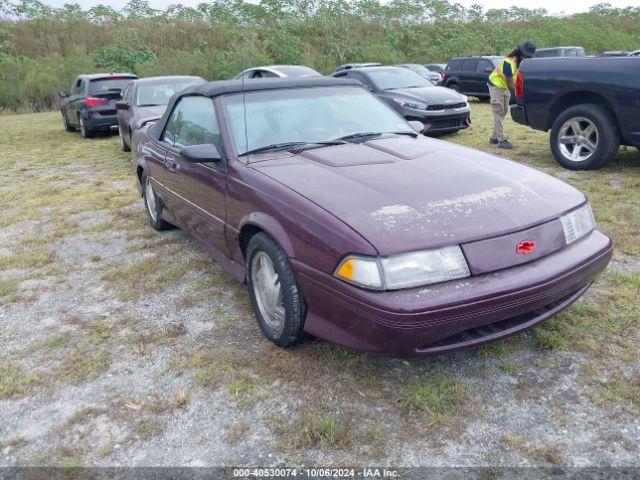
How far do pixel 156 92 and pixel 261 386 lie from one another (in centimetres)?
771

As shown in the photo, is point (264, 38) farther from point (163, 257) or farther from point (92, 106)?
point (163, 257)

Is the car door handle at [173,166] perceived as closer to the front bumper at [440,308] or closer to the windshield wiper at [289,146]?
the windshield wiper at [289,146]

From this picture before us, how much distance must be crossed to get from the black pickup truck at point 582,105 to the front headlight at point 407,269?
4880 millimetres

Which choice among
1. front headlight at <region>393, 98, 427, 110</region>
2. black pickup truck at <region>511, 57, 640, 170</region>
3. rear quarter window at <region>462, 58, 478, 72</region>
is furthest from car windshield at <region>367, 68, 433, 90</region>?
rear quarter window at <region>462, 58, 478, 72</region>

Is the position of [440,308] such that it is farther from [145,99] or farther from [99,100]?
[99,100]

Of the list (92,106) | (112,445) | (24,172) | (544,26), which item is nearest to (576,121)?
(112,445)

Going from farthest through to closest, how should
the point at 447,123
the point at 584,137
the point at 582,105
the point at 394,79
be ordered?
the point at 394,79, the point at 447,123, the point at 584,137, the point at 582,105

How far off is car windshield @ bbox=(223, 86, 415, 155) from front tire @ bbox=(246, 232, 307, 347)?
734 millimetres

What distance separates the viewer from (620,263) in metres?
4.02

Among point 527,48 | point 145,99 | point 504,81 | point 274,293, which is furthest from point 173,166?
point 527,48

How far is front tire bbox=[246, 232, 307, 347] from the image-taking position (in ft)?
8.97

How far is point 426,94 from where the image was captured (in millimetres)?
10102

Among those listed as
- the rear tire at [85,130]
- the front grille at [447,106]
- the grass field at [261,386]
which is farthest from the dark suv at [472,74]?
the grass field at [261,386]

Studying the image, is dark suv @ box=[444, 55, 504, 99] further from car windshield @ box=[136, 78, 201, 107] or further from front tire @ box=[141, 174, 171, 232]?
front tire @ box=[141, 174, 171, 232]
